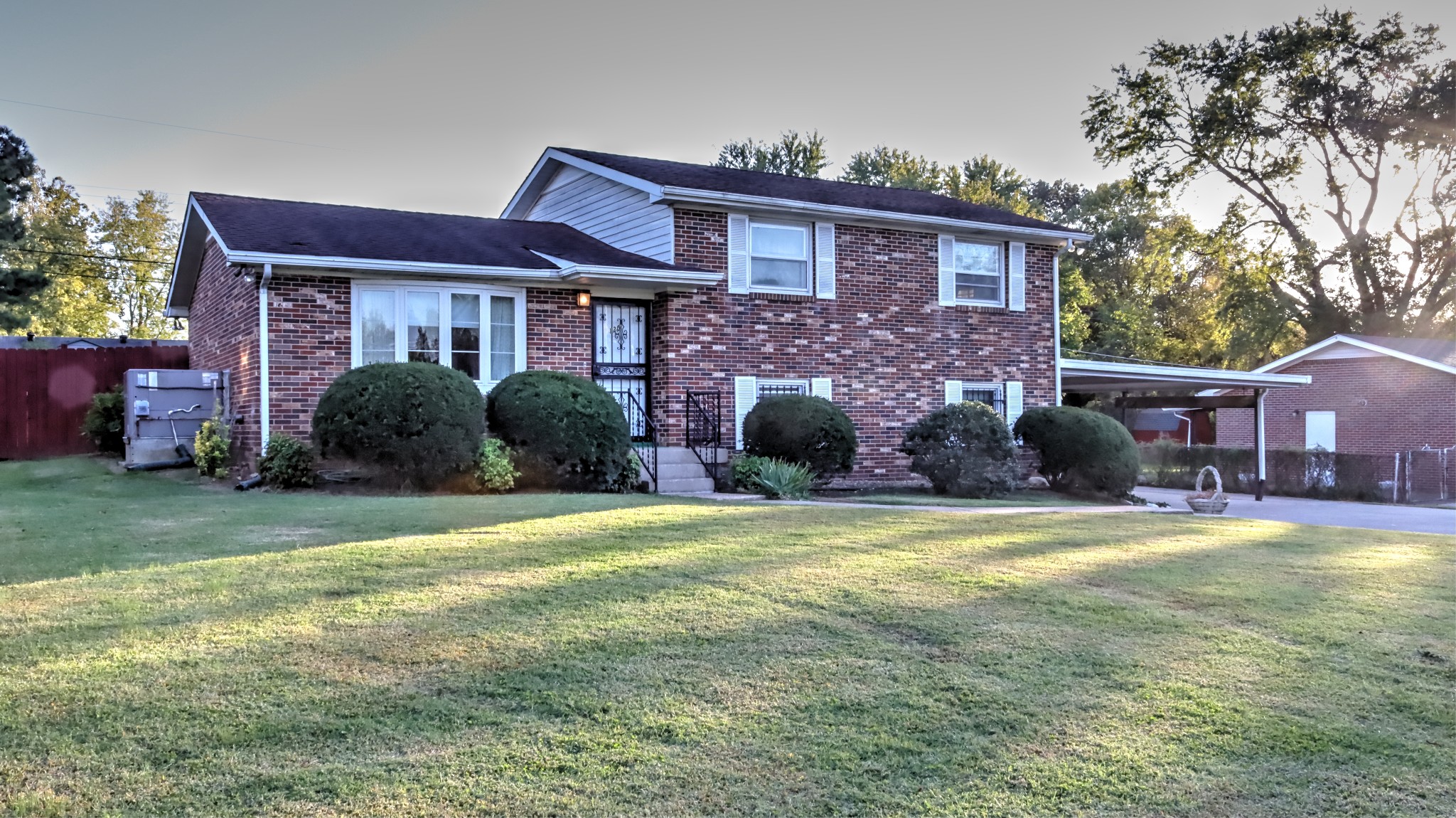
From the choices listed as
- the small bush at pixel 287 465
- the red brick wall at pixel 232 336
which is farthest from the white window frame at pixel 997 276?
the red brick wall at pixel 232 336

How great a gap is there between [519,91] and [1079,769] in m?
18.3

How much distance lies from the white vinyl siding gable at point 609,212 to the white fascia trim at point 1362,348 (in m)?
17.2

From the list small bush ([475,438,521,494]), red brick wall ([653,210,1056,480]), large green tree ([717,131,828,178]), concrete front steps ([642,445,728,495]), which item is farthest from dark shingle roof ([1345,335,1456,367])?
small bush ([475,438,521,494])

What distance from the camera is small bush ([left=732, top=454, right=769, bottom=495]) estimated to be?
14172 millimetres

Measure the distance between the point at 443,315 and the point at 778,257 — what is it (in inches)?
224

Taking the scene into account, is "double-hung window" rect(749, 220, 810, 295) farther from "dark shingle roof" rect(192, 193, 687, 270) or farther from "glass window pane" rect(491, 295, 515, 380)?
"glass window pane" rect(491, 295, 515, 380)

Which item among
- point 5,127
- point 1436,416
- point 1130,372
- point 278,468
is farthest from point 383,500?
point 1436,416

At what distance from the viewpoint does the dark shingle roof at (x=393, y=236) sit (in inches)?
545

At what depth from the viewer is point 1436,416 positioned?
26.2 m

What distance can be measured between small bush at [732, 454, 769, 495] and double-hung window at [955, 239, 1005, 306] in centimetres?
624

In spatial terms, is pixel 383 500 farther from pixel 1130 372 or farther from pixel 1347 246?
pixel 1347 246

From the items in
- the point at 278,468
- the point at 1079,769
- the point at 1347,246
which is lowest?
the point at 1079,769

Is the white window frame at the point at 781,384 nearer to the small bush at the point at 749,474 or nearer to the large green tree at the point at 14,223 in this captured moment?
the small bush at the point at 749,474

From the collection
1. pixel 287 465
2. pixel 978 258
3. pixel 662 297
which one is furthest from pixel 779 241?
pixel 287 465
